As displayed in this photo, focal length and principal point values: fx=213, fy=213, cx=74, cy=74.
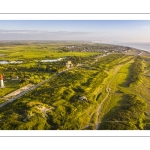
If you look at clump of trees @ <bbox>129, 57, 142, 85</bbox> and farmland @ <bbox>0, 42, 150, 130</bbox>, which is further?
clump of trees @ <bbox>129, 57, 142, 85</bbox>

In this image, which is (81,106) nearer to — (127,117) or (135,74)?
(127,117)

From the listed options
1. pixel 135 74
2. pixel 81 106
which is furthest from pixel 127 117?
pixel 135 74

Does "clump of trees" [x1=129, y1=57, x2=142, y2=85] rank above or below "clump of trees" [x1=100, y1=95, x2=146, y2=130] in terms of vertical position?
above

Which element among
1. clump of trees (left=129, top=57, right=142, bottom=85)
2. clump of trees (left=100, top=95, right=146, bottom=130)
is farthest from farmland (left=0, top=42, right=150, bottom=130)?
clump of trees (left=129, top=57, right=142, bottom=85)

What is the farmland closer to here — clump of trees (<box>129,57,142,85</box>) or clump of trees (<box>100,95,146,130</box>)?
clump of trees (<box>100,95,146,130</box>)

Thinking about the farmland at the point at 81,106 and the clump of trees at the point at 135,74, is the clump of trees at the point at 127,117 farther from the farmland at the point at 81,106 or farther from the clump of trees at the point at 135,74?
the clump of trees at the point at 135,74

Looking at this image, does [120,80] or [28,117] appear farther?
[120,80]

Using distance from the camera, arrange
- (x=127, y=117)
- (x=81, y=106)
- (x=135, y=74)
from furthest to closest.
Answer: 1. (x=135, y=74)
2. (x=81, y=106)
3. (x=127, y=117)
